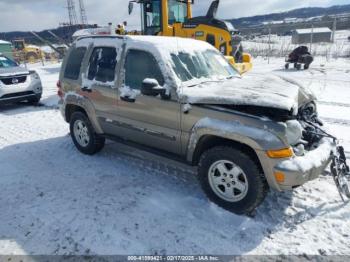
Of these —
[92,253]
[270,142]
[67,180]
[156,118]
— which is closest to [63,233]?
[92,253]

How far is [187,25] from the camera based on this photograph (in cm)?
1090

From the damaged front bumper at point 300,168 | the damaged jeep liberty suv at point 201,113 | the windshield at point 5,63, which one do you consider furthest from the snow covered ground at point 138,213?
the windshield at point 5,63

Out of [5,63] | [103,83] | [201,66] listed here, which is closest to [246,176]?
[201,66]

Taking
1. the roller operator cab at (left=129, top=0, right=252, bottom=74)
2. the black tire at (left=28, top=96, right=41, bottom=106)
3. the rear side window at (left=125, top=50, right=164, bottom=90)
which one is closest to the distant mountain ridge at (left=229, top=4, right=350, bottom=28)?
the roller operator cab at (left=129, top=0, right=252, bottom=74)

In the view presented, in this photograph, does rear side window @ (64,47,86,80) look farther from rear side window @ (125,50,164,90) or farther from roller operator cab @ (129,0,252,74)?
roller operator cab @ (129,0,252,74)

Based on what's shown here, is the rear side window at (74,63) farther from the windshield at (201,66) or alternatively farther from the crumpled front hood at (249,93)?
the crumpled front hood at (249,93)

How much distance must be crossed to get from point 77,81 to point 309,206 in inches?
161

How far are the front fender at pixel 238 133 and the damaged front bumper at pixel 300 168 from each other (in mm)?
210

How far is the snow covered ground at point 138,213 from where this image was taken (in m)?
3.19

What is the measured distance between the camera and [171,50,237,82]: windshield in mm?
4227

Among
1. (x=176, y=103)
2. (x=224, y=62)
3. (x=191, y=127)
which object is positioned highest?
(x=224, y=62)

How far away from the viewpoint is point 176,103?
12.8 feet

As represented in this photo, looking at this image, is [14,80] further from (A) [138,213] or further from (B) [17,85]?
(A) [138,213]

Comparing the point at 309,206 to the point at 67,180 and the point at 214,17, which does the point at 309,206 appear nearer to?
the point at 67,180
